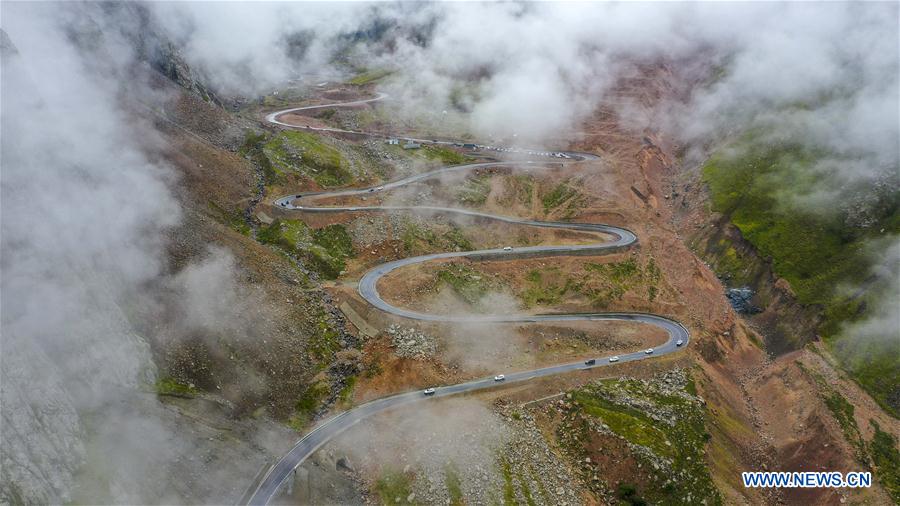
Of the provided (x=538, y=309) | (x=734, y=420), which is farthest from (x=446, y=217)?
(x=734, y=420)

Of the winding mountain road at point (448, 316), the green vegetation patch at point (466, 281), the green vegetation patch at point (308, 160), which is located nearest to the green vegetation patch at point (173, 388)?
the winding mountain road at point (448, 316)

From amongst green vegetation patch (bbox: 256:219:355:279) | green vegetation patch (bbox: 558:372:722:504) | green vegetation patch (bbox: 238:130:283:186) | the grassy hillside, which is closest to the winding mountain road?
green vegetation patch (bbox: 256:219:355:279)

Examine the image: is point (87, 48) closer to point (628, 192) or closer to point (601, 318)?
point (601, 318)

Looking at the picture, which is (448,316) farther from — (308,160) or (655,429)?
(308,160)

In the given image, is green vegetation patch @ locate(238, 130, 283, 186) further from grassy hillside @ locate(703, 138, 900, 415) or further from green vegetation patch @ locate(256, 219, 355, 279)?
grassy hillside @ locate(703, 138, 900, 415)

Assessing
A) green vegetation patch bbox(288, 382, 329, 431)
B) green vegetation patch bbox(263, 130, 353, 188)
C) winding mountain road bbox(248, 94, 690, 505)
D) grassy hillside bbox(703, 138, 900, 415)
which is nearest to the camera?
winding mountain road bbox(248, 94, 690, 505)
